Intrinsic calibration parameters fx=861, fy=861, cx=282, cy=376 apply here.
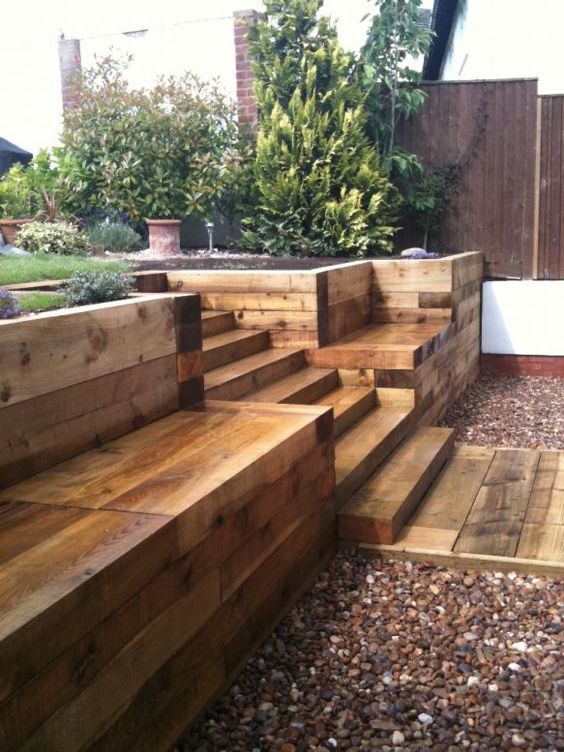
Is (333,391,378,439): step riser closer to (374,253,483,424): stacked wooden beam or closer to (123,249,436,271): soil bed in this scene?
(374,253,483,424): stacked wooden beam

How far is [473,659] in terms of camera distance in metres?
2.66

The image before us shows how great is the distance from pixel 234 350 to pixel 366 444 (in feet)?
3.48

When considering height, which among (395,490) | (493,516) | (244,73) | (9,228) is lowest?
(493,516)

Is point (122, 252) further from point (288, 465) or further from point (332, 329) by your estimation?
point (288, 465)

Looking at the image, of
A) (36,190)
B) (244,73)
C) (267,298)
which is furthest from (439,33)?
(267,298)

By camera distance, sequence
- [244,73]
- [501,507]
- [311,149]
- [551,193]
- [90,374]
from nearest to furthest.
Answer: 1. [90,374]
2. [501,507]
3. [311,149]
4. [551,193]
5. [244,73]

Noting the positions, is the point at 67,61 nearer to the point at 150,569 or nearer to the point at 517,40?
the point at 517,40

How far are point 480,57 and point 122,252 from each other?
573 cm

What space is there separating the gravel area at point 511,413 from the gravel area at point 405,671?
2.60m

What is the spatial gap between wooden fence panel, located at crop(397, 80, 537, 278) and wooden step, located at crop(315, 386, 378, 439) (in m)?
3.67

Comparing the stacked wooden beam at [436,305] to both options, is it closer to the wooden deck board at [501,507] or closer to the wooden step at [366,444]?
the wooden step at [366,444]

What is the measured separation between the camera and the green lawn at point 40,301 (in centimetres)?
305

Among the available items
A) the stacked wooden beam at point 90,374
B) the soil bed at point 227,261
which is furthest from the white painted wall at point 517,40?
the stacked wooden beam at point 90,374

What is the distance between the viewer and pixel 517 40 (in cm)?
861
